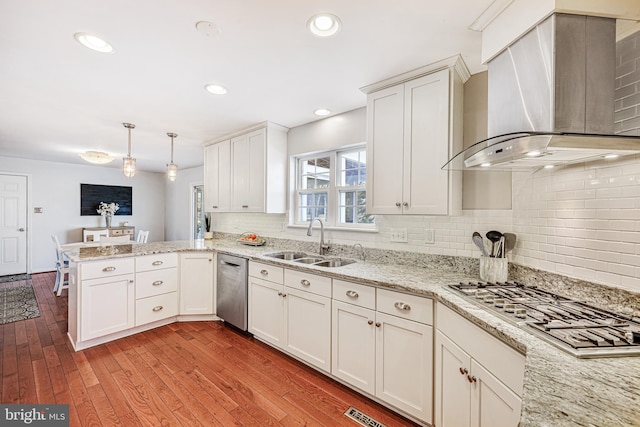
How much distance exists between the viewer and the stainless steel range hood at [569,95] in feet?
3.60

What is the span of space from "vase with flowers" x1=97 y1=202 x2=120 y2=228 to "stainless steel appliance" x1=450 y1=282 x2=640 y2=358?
24.3 feet

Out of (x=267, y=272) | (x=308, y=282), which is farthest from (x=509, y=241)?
(x=267, y=272)

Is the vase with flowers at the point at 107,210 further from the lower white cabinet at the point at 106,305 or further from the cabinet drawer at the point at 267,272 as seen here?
the cabinet drawer at the point at 267,272

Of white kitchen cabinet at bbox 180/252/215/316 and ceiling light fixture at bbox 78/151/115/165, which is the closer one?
white kitchen cabinet at bbox 180/252/215/316

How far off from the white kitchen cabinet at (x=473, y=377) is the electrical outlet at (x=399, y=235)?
0.86m

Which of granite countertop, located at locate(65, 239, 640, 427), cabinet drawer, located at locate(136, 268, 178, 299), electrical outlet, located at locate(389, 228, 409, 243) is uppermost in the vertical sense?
electrical outlet, located at locate(389, 228, 409, 243)

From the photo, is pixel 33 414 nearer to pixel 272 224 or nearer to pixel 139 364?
pixel 139 364

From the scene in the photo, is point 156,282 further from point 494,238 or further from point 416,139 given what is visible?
point 494,238

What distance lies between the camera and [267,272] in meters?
2.61

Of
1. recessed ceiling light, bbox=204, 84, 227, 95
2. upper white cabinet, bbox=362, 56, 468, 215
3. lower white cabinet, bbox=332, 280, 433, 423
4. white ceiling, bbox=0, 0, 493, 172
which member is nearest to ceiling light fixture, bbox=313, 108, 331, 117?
white ceiling, bbox=0, 0, 493, 172

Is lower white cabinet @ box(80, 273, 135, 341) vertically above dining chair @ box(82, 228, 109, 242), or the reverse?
dining chair @ box(82, 228, 109, 242)

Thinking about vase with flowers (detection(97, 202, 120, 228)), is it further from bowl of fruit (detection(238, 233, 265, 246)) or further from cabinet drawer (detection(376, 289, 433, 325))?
cabinet drawer (detection(376, 289, 433, 325))

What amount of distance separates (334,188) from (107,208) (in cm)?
608

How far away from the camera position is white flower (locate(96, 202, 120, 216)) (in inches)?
247
